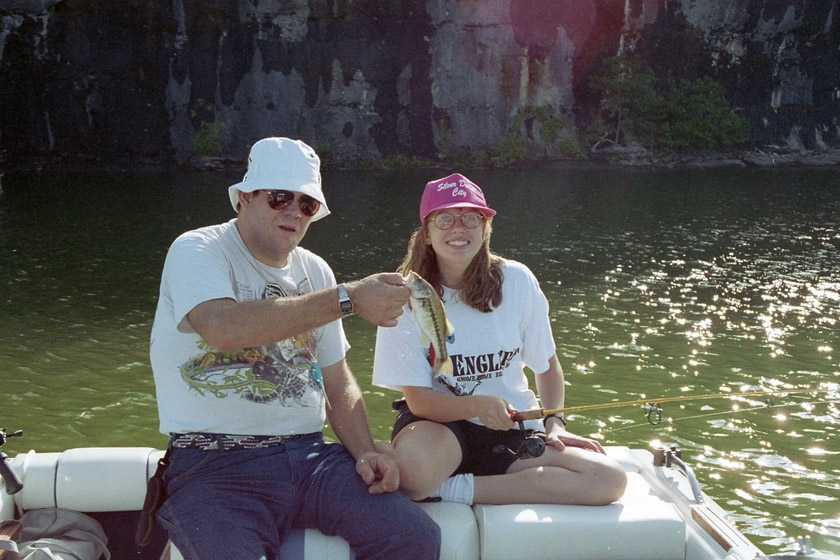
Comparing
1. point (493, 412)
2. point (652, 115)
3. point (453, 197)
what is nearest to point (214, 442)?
point (493, 412)

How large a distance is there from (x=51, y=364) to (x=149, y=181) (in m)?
24.4

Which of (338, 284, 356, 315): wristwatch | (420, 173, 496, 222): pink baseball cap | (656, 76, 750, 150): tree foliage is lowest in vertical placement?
(656, 76, 750, 150): tree foliage

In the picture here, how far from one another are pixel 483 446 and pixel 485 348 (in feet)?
1.57

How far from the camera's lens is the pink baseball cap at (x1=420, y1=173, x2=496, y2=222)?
4.41 meters

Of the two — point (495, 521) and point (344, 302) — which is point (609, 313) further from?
point (344, 302)

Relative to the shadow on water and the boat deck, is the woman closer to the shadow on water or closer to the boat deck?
the boat deck

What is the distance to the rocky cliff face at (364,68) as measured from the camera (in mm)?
38688

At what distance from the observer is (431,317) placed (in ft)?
12.2

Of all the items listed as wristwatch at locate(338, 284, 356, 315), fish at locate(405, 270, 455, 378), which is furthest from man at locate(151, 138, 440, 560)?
fish at locate(405, 270, 455, 378)

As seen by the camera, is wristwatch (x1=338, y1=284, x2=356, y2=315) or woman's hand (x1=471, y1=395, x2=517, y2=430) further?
woman's hand (x1=471, y1=395, x2=517, y2=430)

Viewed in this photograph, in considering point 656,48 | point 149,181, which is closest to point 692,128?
point 656,48

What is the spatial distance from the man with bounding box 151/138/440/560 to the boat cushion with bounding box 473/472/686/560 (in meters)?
0.40

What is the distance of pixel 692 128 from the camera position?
4547 centimetres

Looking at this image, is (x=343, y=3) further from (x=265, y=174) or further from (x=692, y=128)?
(x=265, y=174)
